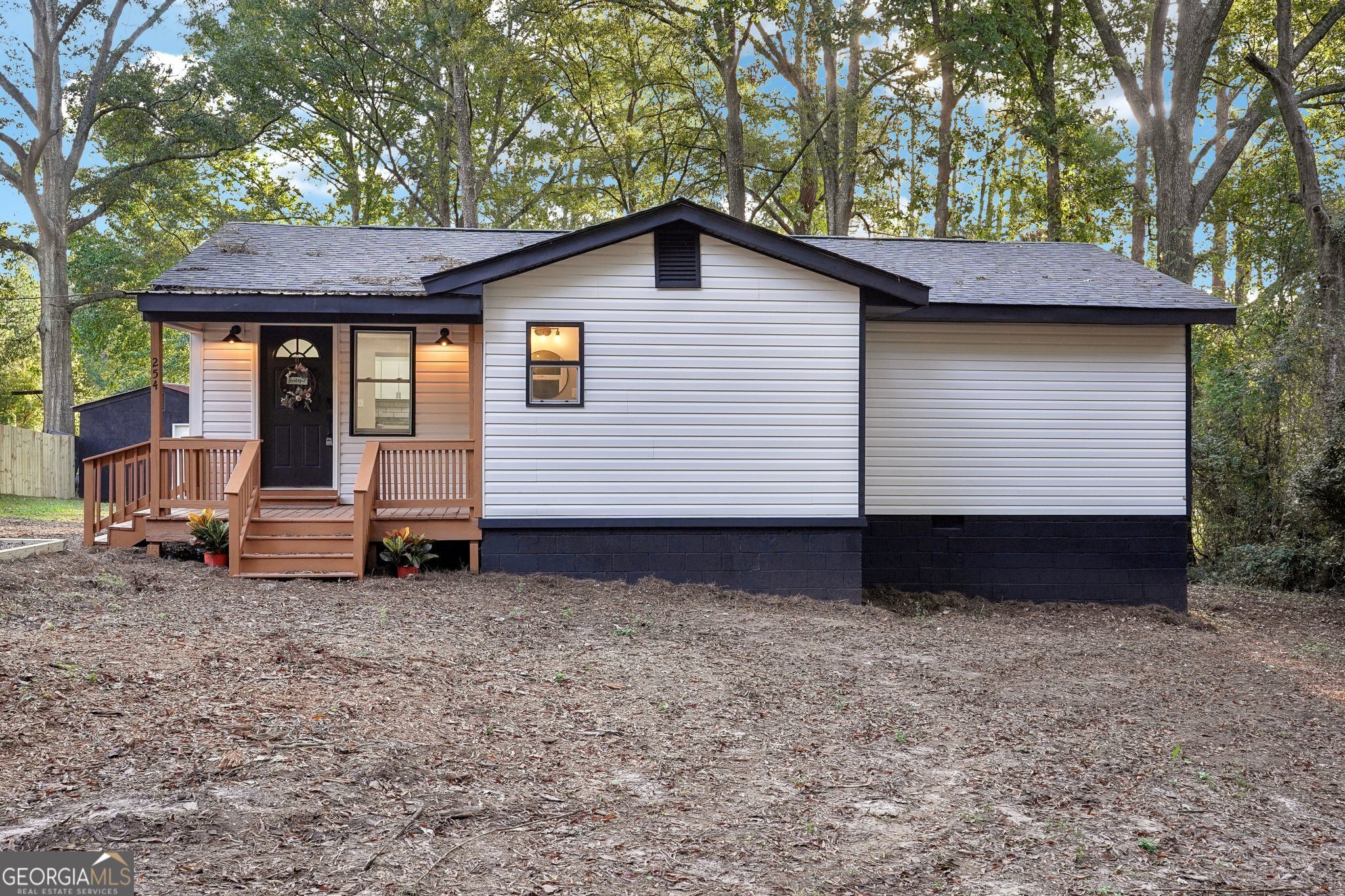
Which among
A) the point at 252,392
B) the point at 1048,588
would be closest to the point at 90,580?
the point at 252,392

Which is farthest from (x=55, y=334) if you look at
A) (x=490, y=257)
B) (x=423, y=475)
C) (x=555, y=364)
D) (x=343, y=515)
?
(x=555, y=364)

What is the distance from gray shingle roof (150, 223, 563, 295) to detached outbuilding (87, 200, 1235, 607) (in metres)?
0.07

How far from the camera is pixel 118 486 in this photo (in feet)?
37.8

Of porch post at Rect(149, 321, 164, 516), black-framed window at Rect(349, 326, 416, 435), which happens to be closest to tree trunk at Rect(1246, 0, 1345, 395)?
black-framed window at Rect(349, 326, 416, 435)

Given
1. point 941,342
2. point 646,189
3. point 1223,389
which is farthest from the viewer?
point 646,189

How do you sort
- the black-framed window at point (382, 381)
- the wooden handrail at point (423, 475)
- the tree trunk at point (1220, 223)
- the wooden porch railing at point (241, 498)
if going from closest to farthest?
1. the wooden porch railing at point (241, 498)
2. the wooden handrail at point (423, 475)
3. the black-framed window at point (382, 381)
4. the tree trunk at point (1220, 223)

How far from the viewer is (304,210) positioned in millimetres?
29219

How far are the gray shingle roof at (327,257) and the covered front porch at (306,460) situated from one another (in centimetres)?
61

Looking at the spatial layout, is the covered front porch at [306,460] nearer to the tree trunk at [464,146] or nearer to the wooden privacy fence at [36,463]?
the tree trunk at [464,146]

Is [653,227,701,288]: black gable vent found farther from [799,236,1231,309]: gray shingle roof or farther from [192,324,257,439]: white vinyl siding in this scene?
[192,324,257,439]: white vinyl siding

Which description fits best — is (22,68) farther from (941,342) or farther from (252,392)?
(941,342)

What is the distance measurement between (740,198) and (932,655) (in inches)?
654

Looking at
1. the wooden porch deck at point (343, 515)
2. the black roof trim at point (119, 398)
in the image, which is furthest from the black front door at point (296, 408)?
the black roof trim at point (119, 398)

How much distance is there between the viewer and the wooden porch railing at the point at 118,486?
1063cm
